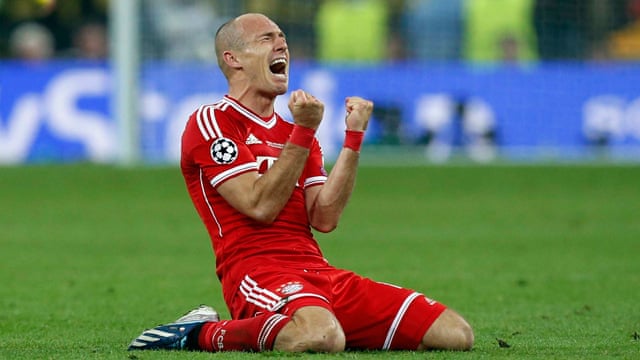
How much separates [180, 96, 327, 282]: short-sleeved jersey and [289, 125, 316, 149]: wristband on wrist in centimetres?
26

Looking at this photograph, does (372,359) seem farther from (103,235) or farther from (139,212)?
(139,212)

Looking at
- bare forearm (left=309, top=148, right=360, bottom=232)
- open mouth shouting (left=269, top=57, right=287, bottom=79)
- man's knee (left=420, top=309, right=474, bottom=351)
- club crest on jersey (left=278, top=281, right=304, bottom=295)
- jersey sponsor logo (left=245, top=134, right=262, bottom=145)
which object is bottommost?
man's knee (left=420, top=309, right=474, bottom=351)

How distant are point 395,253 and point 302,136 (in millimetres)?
6766

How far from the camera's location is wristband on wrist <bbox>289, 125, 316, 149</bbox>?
6.79 m

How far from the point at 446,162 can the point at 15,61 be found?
22.5 feet

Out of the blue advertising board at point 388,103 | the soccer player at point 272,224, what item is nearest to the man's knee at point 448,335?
the soccer player at point 272,224

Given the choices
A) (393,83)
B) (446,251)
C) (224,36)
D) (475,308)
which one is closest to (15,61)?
(393,83)

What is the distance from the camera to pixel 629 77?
872 inches

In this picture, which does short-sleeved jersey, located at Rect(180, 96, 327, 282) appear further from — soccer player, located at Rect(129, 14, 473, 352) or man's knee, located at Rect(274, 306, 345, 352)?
man's knee, located at Rect(274, 306, 345, 352)

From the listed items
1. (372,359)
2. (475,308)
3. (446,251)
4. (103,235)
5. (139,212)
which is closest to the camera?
(372,359)

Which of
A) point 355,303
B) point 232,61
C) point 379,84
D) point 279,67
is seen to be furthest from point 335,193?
point 379,84

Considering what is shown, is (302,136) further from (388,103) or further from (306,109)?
(388,103)

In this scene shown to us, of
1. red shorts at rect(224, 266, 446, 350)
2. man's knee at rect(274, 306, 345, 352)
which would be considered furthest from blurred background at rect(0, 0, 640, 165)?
man's knee at rect(274, 306, 345, 352)

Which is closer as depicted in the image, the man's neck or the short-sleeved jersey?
the short-sleeved jersey
